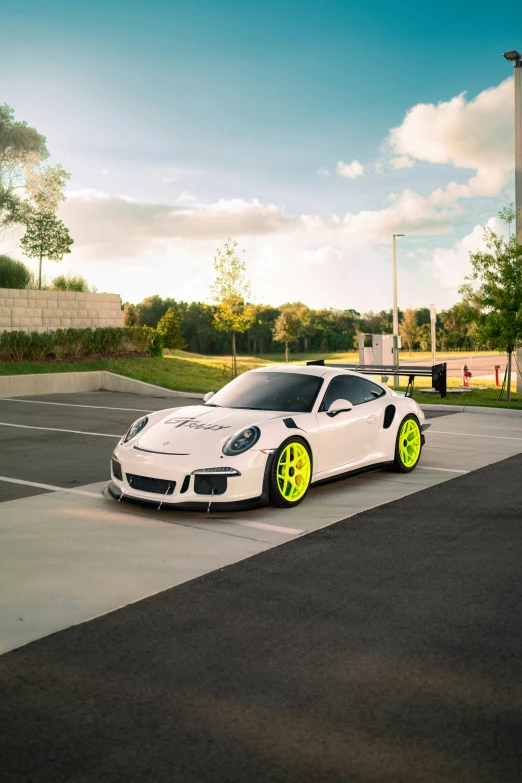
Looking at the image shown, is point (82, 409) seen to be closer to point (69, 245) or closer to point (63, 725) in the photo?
point (63, 725)

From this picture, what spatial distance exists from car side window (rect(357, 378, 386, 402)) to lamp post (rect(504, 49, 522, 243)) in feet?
45.2

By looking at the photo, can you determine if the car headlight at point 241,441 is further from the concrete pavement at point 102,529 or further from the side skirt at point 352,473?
the side skirt at point 352,473

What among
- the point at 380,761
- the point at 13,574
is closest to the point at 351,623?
the point at 380,761

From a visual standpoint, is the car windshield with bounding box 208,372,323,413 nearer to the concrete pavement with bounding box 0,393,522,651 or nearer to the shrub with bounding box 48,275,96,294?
the concrete pavement with bounding box 0,393,522,651

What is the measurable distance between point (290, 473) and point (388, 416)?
195 cm

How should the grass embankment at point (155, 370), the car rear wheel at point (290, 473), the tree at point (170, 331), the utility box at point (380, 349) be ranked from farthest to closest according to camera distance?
the tree at point (170, 331) → the utility box at point (380, 349) → the grass embankment at point (155, 370) → the car rear wheel at point (290, 473)

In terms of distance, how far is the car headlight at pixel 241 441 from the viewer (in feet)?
21.8

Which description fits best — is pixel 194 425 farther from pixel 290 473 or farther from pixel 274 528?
pixel 274 528

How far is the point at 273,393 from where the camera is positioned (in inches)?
311

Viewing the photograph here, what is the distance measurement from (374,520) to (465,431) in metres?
7.08

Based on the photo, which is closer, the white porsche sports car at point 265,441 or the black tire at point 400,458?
the white porsche sports car at point 265,441

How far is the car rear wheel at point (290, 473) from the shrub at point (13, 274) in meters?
24.6

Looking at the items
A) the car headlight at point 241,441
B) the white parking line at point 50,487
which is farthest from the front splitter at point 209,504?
the white parking line at point 50,487

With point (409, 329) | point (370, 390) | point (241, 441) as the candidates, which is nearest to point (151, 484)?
point (241, 441)
